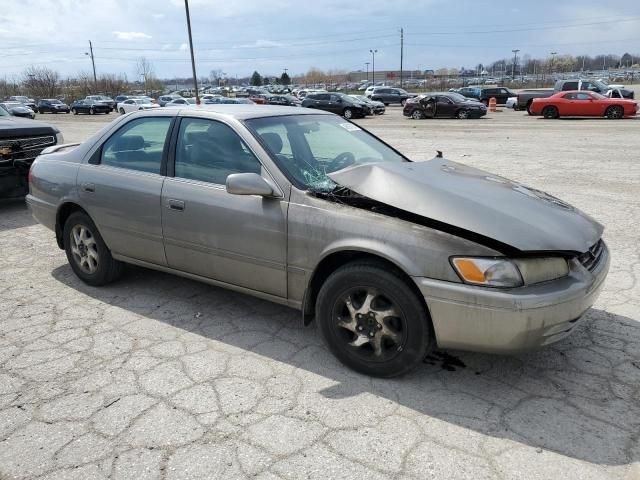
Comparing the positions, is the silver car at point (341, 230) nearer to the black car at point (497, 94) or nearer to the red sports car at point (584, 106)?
the red sports car at point (584, 106)

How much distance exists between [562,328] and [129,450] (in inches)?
92.2

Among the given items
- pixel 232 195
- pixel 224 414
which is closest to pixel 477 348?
pixel 224 414

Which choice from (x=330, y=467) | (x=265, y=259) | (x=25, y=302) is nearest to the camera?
(x=330, y=467)

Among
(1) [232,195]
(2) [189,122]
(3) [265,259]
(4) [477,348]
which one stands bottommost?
(4) [477,348]

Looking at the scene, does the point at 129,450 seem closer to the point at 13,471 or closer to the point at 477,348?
the point at 13,471

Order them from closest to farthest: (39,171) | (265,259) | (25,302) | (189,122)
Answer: (265,259), (189,122), (25,302), (39,171)

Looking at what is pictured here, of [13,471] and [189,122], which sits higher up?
[189,122]

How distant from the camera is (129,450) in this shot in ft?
8.29

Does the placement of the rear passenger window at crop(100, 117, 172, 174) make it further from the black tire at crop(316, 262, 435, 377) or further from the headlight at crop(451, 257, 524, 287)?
the headlight at crop(451, 257, 524, 287)

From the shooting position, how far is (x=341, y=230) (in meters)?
3.05

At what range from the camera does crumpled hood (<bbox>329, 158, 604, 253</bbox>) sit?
2779 mm

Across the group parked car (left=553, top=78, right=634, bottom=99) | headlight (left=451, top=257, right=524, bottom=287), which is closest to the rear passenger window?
headlight (left=451, top=257, right=524, bottom=287)

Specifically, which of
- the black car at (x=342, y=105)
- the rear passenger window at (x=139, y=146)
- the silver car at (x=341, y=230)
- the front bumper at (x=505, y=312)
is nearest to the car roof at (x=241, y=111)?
the silver car at (x=341, y=230)

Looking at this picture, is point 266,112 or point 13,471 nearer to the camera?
point 13,471
